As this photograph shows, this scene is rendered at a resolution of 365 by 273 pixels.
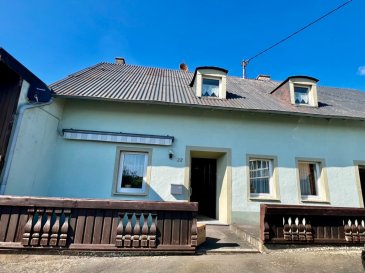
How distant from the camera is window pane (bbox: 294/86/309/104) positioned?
9568 mm

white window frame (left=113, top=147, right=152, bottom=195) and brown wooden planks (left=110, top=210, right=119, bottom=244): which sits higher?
white window frame (left=113, top=147, right=152, bottom=195)

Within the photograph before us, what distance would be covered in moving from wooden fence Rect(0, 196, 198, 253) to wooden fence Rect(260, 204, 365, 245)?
6.05ft

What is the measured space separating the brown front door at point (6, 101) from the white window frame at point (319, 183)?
30.2 ft

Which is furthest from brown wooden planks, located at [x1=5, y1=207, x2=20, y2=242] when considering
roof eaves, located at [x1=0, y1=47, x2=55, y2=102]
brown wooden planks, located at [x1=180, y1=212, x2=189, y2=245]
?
brown wooden planks, located at [x1=180, y1=212, x2=189, y2=245]

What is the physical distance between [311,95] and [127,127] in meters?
7.91

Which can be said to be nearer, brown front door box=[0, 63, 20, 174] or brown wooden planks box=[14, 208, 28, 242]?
brown wooden planks box=[14, 208, 28, 242]

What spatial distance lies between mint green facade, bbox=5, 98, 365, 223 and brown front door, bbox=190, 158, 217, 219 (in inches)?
29.7

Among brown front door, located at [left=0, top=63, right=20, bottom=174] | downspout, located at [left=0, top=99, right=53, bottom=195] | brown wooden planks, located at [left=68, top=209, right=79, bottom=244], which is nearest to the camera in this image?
brown wooden planks, located at [left=68, top=209, right=79, bottom=244]

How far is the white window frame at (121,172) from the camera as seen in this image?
7.46 metres

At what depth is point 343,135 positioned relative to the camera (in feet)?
28.9

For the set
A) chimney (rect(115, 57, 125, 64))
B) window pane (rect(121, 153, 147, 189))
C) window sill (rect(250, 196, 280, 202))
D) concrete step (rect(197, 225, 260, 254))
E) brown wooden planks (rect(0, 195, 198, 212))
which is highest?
chimney (rect(115, 57, 125, 64))

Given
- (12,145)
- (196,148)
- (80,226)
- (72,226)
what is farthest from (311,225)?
(12,145)

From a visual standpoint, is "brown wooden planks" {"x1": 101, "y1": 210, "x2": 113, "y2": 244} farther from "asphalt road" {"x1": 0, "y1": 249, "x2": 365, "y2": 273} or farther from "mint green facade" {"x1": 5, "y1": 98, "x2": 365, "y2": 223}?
"mint green facade" {"x1": 5, "y1": 98, "x2": 365, "y2": 223}

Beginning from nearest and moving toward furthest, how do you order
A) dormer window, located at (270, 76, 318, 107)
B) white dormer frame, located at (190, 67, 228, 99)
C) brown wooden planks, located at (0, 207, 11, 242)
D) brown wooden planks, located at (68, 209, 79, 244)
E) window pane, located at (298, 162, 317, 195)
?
brown wooden planks, located at (0, 207, 11, 242) < brown wooden planks, located at (68, 209, 79, 244) < window pane, located at (298, 162, 317, 195) < white dormer frame, located at (190, 67, 228, 99) < dormer window, located at (270, 76, 318, 107)
